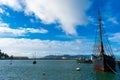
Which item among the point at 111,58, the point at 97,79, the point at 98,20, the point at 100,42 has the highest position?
the point at 98,20

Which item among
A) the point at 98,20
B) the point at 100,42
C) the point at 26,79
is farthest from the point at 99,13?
the point at 26,79

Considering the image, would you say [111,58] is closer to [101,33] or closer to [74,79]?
[101,33]

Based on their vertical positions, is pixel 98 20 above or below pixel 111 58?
above

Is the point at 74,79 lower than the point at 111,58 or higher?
lower

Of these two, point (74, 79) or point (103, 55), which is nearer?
Answer: point (74, 79)

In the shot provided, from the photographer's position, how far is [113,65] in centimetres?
7625

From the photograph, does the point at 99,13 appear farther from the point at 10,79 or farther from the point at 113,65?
the point at 10,79

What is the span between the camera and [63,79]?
190 feet

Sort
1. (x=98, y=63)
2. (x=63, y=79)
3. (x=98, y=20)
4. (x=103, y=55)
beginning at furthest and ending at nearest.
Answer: (x=98, y=20)
(x=98, y=63)
(x=103, y=55)
(x=63, y=79)

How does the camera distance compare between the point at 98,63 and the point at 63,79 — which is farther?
the point at 98,63

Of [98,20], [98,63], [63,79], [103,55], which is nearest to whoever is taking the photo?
[63,79]

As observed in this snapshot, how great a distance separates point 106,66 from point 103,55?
→ 367 cm

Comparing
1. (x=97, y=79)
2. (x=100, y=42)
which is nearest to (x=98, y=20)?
(x=100, y=42)

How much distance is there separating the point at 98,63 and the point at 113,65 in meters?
6.98
